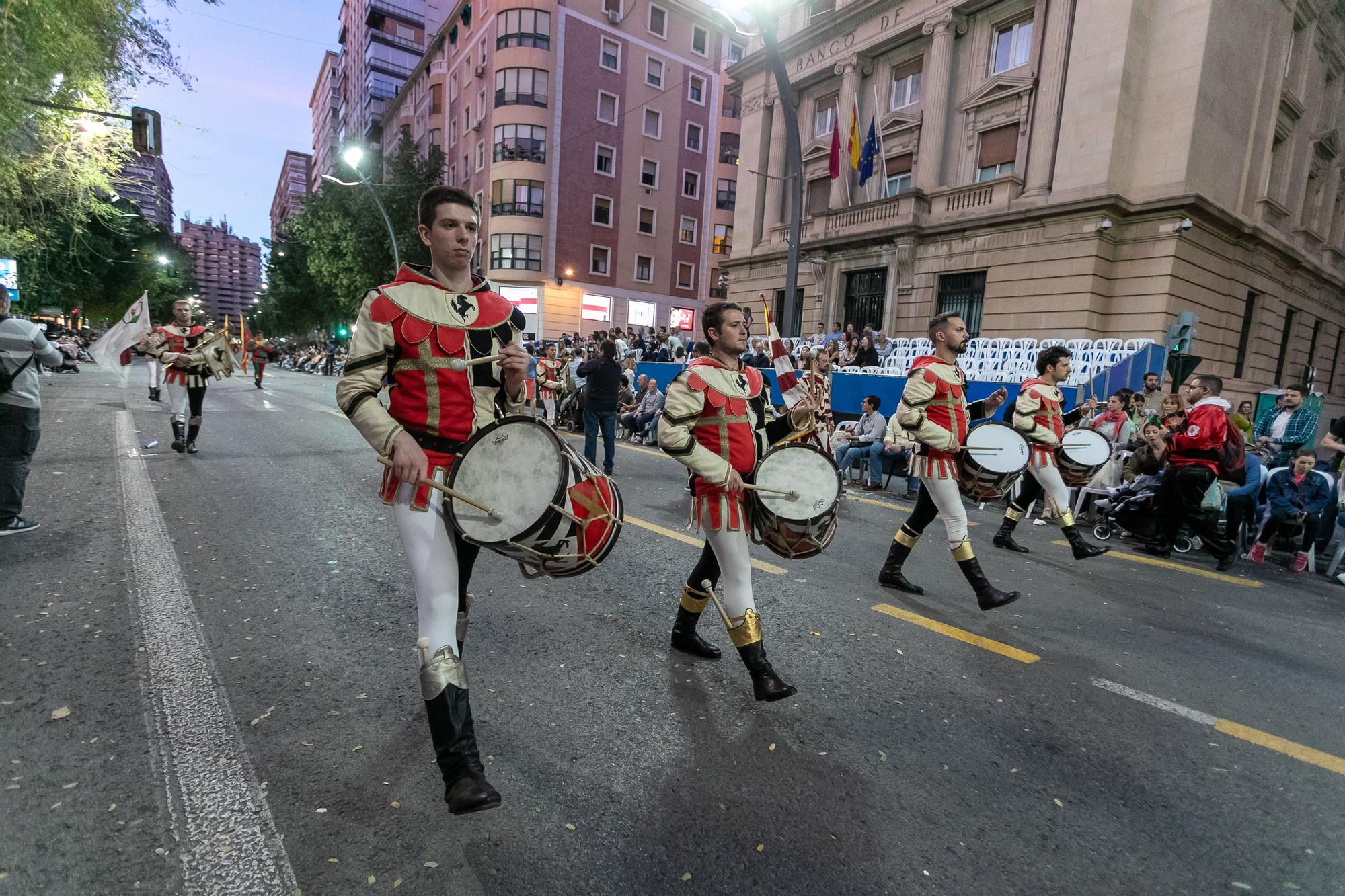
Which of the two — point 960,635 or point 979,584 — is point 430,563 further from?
point 979,584

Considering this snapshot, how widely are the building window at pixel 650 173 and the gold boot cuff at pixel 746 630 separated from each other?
1680 inches

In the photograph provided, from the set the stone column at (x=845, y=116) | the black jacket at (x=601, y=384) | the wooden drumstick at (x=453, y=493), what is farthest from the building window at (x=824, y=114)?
the wooden drumstick at (x=453, y=493)

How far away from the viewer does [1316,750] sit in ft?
10.9

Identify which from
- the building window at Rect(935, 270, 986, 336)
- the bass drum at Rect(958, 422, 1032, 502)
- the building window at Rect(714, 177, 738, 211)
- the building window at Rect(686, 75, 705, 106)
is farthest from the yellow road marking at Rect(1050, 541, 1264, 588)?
the building window at Rect(686, 75, 705, 106)

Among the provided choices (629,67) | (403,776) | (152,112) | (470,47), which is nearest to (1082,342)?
(403,776)

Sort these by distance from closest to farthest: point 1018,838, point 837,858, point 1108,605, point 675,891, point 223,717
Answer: point 675,891
point 837,858
point 1018,838
point 223,717
point 1108,605

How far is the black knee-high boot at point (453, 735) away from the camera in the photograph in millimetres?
2295

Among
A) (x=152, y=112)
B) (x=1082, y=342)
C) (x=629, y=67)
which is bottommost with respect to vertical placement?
(x=1082, y=342)

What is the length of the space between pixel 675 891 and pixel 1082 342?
58.8 feet

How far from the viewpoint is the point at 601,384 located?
10.2m

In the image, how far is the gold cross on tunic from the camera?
257cm

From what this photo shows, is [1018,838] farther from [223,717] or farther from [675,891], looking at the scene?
[223,717]

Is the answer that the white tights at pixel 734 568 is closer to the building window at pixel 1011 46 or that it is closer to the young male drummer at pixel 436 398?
the young male drummer at pixel 436 398

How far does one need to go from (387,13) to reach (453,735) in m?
87.7
